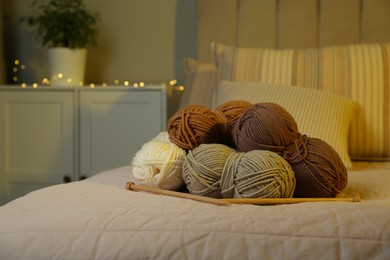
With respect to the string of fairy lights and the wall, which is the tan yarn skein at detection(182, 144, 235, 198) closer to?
the string of fairy lights

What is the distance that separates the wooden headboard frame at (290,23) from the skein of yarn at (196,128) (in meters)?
0.95

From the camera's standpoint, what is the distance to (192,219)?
0.66 meters

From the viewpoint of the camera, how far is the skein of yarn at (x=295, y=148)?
86 centimetres

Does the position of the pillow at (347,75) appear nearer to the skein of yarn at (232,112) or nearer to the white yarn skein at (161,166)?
the skein of yarn at (232,112)

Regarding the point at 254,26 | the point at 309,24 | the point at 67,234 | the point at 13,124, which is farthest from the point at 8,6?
the point at 67,234

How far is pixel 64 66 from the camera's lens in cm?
204

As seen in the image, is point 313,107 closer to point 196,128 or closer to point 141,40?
point 196,128

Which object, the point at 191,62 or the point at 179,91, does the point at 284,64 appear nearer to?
the point at 191,62

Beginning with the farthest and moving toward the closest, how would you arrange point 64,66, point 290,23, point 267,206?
point 64,66
point 290,23
point 267,206

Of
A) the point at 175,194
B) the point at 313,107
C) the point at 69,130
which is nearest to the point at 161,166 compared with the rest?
the point at 175,194

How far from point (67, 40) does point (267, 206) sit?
1.52 meters

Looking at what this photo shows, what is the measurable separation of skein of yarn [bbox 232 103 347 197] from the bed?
6 centimetres

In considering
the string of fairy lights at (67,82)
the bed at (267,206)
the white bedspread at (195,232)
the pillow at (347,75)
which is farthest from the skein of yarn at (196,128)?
the string of fairy lights at (67,82)

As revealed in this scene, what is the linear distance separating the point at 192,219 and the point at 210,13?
1.38m
